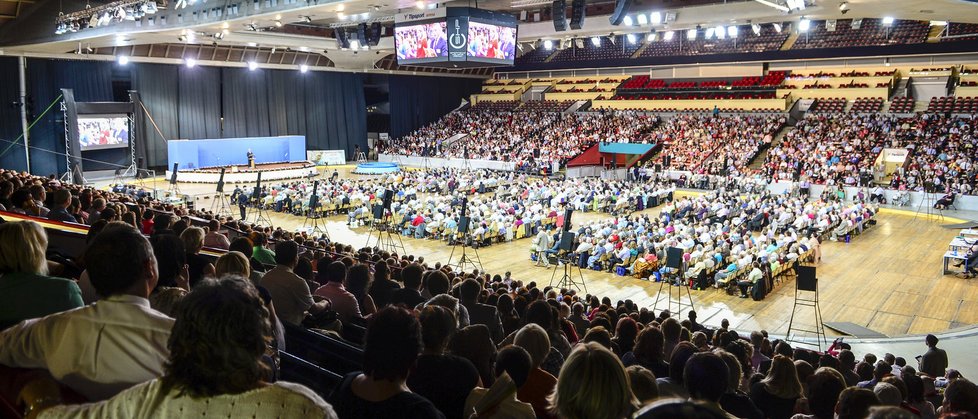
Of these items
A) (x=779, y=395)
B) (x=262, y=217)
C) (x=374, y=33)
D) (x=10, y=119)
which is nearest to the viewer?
(x=779, y=395)

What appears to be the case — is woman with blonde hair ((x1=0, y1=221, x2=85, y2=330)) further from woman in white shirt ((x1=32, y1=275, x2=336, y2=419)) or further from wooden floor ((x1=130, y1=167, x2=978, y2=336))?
wooden floor ((x1=130, y1=167, x2=978, y2=336))

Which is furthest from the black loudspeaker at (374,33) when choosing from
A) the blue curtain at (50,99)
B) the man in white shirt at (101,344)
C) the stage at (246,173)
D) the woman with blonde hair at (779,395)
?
the man in white shirt at (101,344)

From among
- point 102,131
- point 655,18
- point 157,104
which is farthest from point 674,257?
point 157,104

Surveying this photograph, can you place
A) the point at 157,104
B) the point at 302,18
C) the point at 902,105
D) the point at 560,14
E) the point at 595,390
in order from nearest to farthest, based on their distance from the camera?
the point at 595,390 < the point at 302,18 < the point at 560,14 < the point at 902,105 < the point at 157,104

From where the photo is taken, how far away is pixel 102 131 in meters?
29.1

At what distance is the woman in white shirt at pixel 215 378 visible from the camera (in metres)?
1.55

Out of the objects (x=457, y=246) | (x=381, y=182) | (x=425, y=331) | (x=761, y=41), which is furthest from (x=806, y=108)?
(x=425, y=331)

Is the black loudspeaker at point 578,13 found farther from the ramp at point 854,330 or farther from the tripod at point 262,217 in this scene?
the ramp at point 854,330

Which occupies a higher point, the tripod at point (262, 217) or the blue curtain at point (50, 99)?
the blue curtain at point (50, 99)

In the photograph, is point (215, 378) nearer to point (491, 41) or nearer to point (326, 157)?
point (491, 41)

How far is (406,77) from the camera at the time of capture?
146ft

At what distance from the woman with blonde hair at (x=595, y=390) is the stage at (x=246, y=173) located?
27726 millimetres

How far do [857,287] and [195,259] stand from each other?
1338 cm

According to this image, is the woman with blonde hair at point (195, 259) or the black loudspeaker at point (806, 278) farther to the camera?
the black loudspeaker at point (806, 278)
